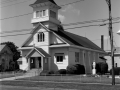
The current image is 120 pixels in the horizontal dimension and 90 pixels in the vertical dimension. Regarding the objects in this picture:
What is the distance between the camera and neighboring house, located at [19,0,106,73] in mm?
35000

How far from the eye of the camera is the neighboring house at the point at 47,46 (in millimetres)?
35000

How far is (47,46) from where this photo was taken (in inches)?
1417

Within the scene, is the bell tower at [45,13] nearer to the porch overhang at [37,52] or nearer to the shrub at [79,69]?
the porch overhang at [37,52]

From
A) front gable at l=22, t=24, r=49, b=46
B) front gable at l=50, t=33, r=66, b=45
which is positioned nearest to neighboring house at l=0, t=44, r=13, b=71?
front gable at l=22, t=24, r=49, b=46

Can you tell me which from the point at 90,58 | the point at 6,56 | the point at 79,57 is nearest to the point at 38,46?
the point at 79,57

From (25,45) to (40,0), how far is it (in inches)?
367

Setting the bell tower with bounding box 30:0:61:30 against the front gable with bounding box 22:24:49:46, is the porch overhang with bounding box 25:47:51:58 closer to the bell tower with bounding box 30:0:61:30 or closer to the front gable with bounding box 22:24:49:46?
the front gable with bounding box 22:24:49:46

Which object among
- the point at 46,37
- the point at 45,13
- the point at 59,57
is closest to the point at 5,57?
the point at 46,37

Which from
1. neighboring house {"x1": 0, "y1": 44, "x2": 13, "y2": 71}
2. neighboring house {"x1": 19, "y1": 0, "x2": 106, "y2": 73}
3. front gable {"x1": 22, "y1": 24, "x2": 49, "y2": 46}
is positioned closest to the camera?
neighboring house {"x1": 19, "y1": 0, "x2": 106, "y2": 73}

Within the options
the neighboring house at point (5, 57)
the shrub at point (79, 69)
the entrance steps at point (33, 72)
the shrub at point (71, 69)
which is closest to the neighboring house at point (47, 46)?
the entrance steps at point (33, 72)

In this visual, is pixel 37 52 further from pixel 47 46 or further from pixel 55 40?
pixel 55 40

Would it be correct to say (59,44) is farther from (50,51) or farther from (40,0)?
(40,0)

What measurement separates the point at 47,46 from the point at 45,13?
21.1ft

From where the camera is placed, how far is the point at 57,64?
35.7 m
